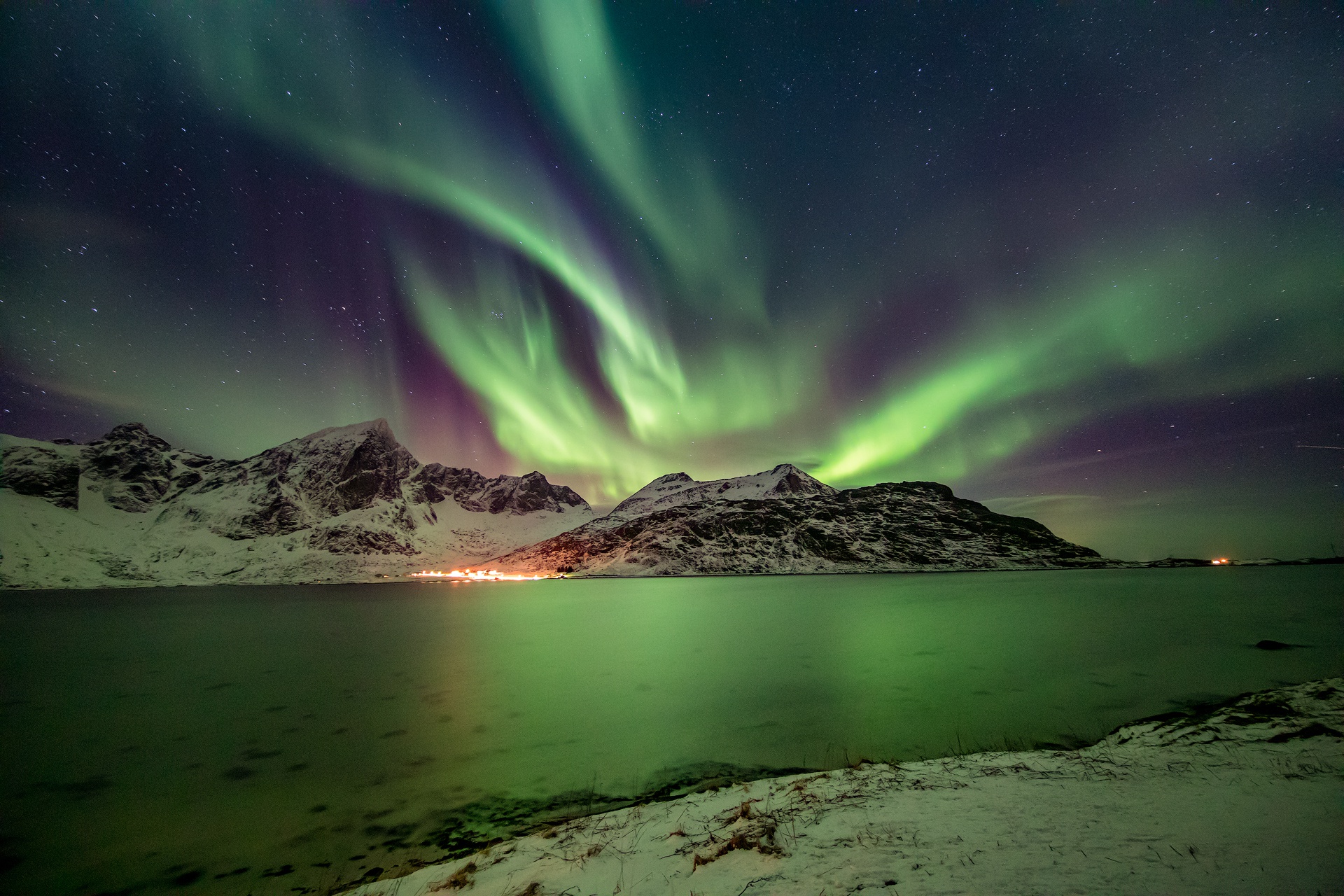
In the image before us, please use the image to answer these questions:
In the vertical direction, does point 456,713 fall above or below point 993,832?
below

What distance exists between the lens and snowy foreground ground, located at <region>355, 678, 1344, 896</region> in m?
6.40

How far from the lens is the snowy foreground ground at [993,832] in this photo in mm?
6402

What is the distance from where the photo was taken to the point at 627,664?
36.3 metres

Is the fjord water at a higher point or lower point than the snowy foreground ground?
lower

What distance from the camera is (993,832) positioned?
796 centimetres

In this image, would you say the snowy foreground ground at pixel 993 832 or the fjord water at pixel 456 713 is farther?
the fjord water at pixel 456 713

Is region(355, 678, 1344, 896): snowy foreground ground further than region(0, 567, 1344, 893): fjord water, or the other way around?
region(0, 567, 1344, 893): fjord water

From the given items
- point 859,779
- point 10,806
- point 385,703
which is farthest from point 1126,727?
point 10,806

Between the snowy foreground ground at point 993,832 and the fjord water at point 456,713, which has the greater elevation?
the snowy foreground ground at point 993,832

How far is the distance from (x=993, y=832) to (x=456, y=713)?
74.4 ft

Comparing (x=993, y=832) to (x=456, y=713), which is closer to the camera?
(x=993, y=832)

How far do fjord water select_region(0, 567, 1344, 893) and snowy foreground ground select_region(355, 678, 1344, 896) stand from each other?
11.9 ft

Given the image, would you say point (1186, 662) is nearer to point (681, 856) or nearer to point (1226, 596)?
point (681, 856)

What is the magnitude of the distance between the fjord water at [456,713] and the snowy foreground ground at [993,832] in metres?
3.62
